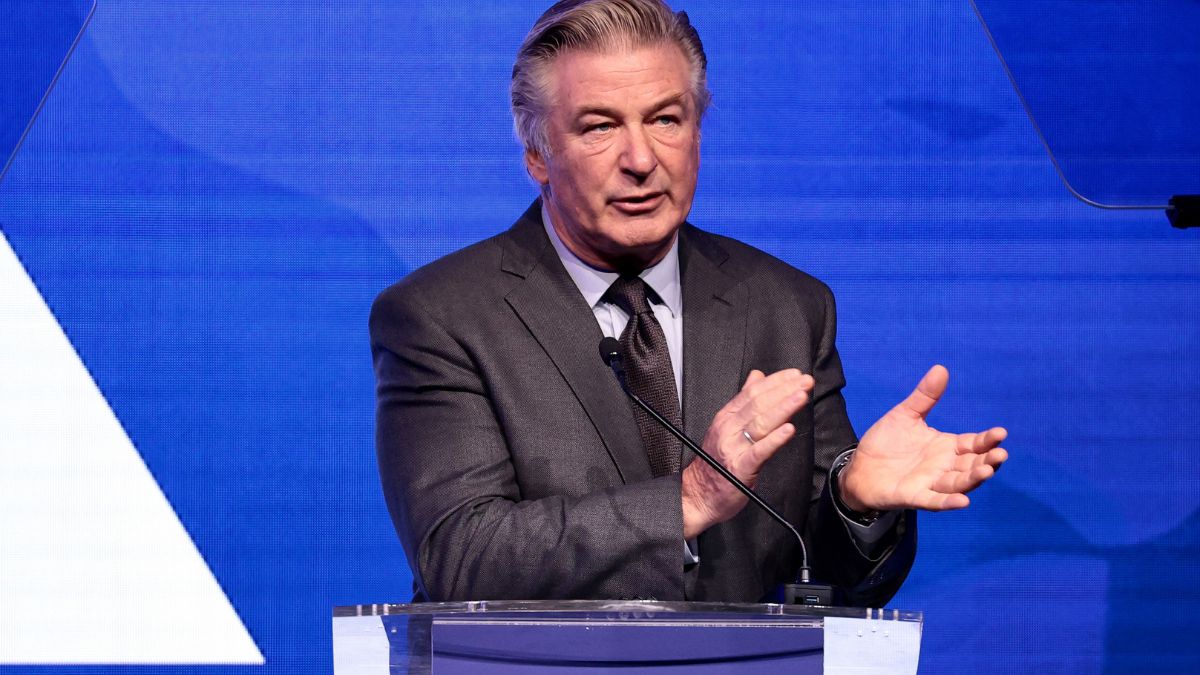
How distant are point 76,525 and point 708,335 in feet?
4.90

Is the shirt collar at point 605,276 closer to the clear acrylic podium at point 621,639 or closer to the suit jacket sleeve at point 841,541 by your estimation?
the suit jacket sleeve at point 841,541

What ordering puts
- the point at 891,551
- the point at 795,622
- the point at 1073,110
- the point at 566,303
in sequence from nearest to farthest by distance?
the point at 795,622 < the point at 891,551 < the point at 566,303 < the point at 1073,110

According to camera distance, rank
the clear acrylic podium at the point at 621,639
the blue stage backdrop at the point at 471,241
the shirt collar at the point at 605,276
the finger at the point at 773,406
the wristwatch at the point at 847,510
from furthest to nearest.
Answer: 1. the blue stage backdrop at the point at 471,241
2. the shirt collar at the point at 605,276
3. the wristwatch at the point at 847,510
4. the finger at the point at 773,406
5. the clear acrylic podium at the point at 621,639

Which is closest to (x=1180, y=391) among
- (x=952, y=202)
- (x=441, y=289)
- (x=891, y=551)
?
(x=952, y=202)

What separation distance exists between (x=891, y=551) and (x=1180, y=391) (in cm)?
132

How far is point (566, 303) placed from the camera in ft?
6.08

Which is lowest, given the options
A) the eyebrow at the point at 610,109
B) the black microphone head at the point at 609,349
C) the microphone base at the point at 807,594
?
the microphone base at the point at 807,594

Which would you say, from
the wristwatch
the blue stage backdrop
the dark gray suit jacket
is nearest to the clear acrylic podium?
the dark gray suit jacket

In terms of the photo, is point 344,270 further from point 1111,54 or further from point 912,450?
point 1111,54

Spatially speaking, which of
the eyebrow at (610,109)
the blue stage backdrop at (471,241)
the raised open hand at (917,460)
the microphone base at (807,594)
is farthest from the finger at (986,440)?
the blue stage backdrop at (471,241)

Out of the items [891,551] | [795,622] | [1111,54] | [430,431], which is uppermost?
[1111,54]

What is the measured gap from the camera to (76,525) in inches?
104

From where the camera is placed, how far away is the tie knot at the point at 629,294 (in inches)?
74.3

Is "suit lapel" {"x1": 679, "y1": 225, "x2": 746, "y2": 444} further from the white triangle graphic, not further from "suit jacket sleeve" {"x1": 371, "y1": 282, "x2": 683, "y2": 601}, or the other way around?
the white triangle graphic
